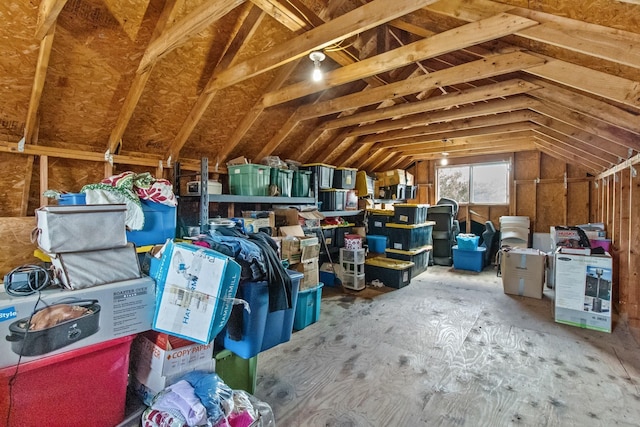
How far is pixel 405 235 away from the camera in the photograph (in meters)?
5.13

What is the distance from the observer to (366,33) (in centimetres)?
305

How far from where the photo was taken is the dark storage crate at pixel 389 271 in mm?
4594

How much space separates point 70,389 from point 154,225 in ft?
4.57

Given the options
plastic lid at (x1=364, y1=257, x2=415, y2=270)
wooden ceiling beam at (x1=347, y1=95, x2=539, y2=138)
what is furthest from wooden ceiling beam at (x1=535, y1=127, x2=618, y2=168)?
plastic lid at (x1=364, y1=257, x2=415, y2=270)

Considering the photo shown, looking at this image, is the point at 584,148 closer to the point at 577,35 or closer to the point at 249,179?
the point at 577,35

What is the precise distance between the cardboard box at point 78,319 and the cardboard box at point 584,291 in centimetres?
388

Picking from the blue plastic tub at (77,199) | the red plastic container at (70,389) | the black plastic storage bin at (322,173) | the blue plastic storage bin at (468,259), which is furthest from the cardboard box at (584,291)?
the blue plastic tub at (77,199)

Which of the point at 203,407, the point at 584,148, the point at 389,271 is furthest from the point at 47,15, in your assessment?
the point at 584,148

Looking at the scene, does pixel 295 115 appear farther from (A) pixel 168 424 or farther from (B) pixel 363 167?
(A) pixel 168 424

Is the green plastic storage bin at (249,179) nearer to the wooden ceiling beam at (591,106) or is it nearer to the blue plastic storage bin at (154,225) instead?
the blue plastic storage bin at (154,225)

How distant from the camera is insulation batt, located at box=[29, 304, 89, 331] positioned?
1.28 metres

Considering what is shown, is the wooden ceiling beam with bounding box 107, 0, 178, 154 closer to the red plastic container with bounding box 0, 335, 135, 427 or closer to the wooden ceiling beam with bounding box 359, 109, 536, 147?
the red plastic container with bounding box 0, 335, 135, 427

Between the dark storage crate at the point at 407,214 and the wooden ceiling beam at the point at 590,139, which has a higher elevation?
the wooden ceiling beam at the point at 590,139

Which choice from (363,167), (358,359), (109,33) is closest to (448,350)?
(358,359)
